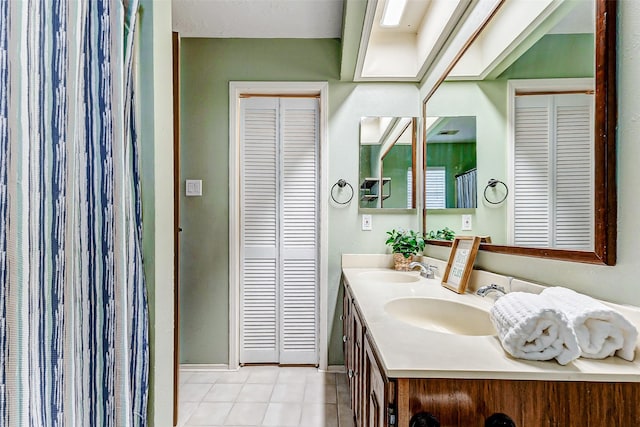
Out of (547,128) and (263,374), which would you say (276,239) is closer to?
(263,374)

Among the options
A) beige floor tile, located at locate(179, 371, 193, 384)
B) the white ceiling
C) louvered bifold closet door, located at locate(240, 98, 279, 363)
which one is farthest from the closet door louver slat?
beige floor tile, located at locate(179, 371, 193, 384)

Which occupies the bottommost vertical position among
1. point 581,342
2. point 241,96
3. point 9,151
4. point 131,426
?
point 131,426

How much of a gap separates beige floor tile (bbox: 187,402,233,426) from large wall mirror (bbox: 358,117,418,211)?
63.5 inches

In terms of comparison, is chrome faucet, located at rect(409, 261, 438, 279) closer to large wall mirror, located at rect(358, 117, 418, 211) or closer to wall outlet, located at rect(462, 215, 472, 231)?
wall outlet, located at rect(462, 215, 472, 231)

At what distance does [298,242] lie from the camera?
101 inches

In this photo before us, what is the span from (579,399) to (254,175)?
2.24 meters

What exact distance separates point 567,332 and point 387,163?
1800mm

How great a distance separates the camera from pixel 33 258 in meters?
0.66

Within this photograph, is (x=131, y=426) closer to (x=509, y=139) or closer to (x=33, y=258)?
(x=33, y=258)

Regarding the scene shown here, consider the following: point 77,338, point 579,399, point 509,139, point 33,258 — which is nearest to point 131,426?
point 77,338

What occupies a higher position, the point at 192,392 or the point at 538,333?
the point at 538,333

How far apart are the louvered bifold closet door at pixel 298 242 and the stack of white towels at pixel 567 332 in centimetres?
184

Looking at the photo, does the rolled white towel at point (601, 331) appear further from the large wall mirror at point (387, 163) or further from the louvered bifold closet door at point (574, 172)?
the large wall mirror at point (387, 163)

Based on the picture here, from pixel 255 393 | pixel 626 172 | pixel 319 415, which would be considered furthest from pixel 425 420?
pixel 255 393
